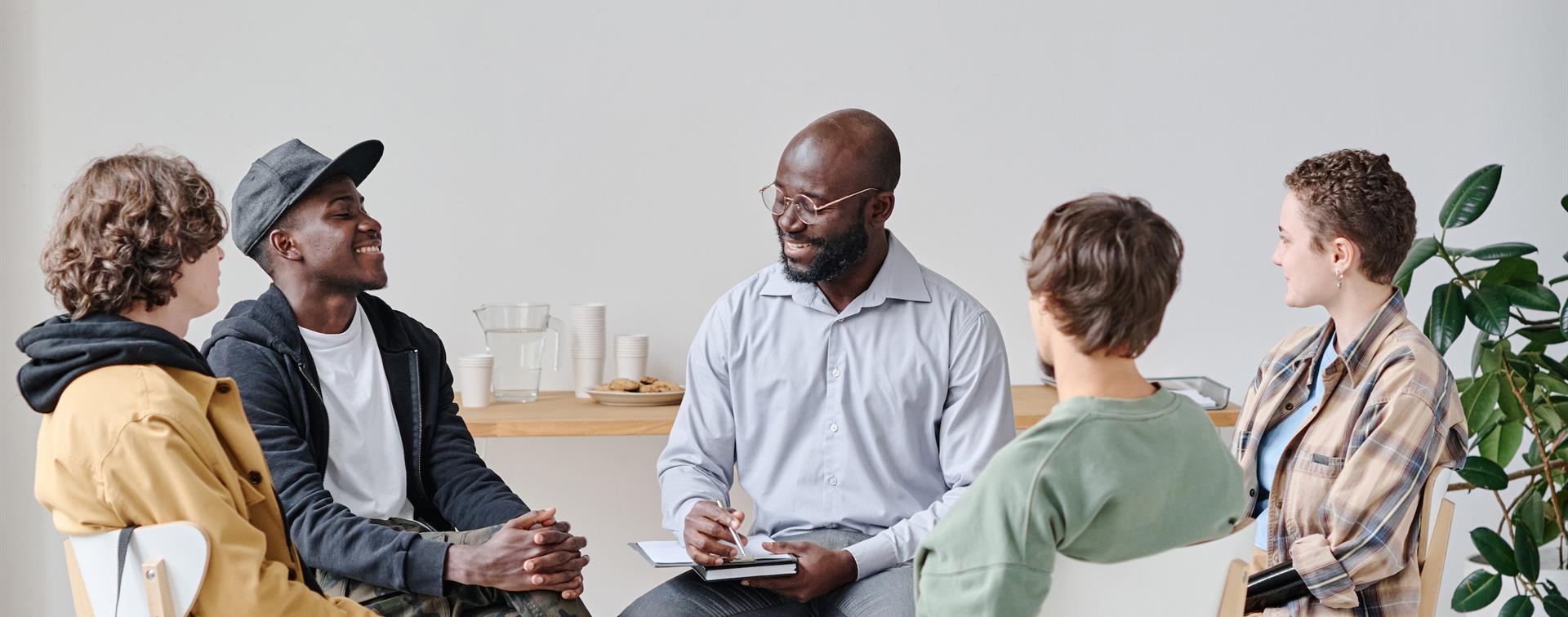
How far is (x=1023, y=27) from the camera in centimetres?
324

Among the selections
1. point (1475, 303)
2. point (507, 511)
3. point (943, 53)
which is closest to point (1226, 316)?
point (1475, 303)

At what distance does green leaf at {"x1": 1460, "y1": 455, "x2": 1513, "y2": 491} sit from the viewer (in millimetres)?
2586

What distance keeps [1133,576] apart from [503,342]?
2055 millimetres

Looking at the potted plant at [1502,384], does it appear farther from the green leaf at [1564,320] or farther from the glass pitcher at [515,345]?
the glass pitcher at [515,345]

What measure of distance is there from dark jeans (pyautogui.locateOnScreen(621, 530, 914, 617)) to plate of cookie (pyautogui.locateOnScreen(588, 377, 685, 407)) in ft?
2.88

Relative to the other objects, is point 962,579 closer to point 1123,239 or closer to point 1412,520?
point 1123,239

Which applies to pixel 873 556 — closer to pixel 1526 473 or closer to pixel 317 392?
pixel 317 392

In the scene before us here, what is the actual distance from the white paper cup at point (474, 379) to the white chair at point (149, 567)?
1.46m

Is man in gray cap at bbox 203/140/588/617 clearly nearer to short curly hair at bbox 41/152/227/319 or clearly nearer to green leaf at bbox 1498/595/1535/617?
short curly hair at bbox 41/152/227/319

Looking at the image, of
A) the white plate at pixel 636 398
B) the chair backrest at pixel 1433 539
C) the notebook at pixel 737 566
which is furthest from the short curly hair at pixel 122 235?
the chair backrest at pixel 1433 539

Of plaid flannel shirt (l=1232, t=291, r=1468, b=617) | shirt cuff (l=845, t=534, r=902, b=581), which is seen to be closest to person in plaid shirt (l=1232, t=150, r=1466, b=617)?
plaid flannel shirt (l=1232, t=291, r=1468, b=617)

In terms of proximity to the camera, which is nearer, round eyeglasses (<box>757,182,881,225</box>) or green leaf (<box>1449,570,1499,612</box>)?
round eyeglasses (<box>757,182,881,225</box>)

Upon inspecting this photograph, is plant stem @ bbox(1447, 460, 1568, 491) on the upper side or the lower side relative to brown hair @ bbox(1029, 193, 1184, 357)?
lower

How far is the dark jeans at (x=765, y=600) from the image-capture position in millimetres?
2031
